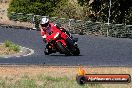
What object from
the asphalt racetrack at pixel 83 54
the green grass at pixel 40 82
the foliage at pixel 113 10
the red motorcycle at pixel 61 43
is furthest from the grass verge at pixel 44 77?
the foliage at pixel 113 10

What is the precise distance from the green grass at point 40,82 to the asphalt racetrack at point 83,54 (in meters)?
4.66

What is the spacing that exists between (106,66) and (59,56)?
4362mm

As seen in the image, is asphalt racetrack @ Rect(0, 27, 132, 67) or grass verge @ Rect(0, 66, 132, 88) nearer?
→ grass verge @ Rect(0, 66, 132, 88)

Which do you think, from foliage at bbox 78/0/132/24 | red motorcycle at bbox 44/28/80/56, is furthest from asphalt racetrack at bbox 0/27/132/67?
foliage at bbox 78/0/132/24

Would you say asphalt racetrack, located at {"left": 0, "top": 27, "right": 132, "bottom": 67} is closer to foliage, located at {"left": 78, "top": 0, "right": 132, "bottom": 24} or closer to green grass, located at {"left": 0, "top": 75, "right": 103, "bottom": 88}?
green grass, located at {"left": 0, "top": 75, "right": 103, "bottom": 88}

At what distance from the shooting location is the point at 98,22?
1576 inches

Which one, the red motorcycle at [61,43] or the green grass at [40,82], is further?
the red motorcycle at [61,43]

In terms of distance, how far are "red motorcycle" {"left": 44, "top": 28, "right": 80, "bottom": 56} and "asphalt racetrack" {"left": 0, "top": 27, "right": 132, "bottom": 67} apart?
327mm

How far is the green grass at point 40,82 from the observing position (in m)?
13.8

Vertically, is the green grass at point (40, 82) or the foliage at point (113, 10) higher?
the green grass at point (40, 82)

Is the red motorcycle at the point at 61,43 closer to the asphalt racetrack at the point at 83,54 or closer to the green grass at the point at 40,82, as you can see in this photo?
the asphalt racetrack at the point at 83,54

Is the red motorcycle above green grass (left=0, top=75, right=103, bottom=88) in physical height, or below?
below

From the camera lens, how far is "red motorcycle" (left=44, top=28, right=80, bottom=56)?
2414 cm

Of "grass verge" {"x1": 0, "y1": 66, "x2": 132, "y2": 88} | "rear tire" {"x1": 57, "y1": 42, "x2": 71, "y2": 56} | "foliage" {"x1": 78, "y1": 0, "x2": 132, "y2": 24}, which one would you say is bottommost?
"foliage" {"x1": 78, "y1": 0, "x2": 132, "y2": 24}
